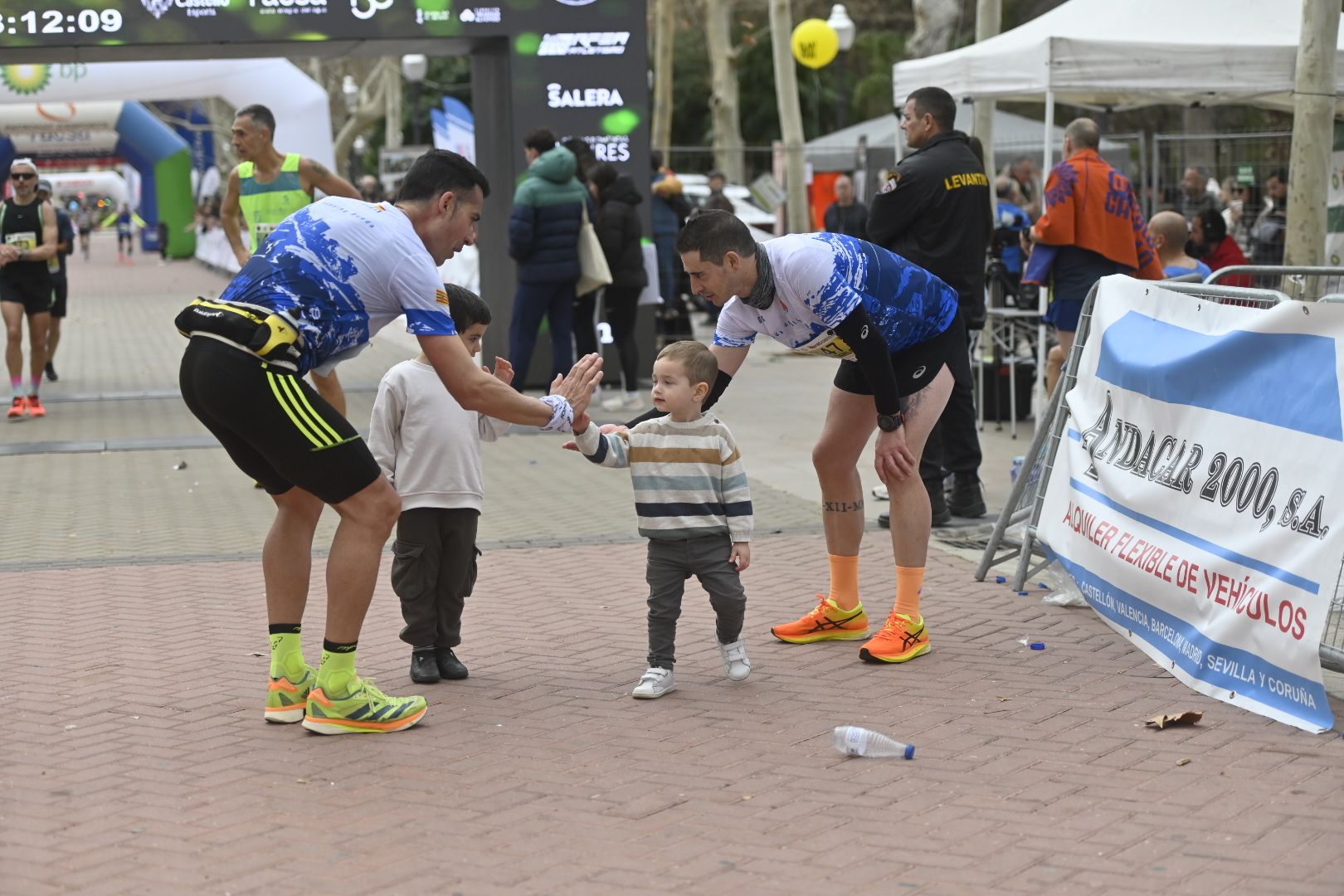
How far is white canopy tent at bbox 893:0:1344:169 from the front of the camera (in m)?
10.8

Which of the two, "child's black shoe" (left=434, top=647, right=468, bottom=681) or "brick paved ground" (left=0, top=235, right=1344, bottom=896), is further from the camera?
"child's black shoe" (left=434, top=647, right=468, bottom=681)

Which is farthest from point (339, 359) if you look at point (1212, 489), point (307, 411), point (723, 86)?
point (723, 86)

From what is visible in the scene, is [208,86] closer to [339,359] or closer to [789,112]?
[789,112]

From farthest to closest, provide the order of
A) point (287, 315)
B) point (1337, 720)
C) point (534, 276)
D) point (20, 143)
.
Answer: point (20, 143)
point (534, 276)
point (1337, 720)
point (287, 315)

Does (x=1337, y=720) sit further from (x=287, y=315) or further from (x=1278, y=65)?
(x=1278, y=65)

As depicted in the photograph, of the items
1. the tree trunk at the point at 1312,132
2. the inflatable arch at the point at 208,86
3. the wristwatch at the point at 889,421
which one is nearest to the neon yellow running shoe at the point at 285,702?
the wristwatch at the point at 889,421

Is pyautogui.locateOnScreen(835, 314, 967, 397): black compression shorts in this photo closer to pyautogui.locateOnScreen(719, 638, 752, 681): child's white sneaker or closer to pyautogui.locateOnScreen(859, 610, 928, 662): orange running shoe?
pyautogui.locateOnScreen(859, 610, 928, 662): orange running shoe

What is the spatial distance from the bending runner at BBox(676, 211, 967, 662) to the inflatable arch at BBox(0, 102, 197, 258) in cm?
3228

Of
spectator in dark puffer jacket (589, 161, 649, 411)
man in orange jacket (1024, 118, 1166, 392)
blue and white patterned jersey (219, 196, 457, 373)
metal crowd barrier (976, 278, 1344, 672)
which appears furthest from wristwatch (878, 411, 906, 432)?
spectator in dark puffer jacket (589, 161, 649, 411)

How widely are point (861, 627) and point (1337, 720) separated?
1.76 metres

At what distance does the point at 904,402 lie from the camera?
5.75 m

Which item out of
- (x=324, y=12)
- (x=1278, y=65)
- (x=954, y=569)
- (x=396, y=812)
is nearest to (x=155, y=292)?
(x=324, y=12)

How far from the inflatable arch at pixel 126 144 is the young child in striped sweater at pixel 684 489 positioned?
32684 millimetres

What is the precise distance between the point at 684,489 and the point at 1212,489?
180cm
